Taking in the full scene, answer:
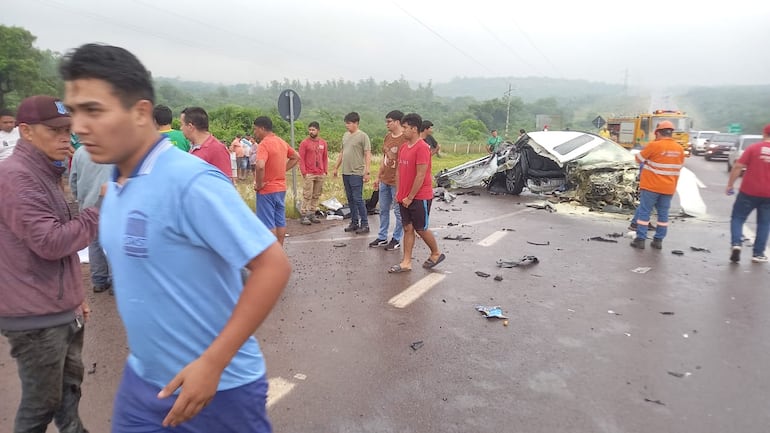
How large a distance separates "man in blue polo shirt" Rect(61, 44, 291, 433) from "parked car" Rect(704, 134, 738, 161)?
31.3 m

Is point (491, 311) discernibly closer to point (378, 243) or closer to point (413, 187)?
point (413, 187)

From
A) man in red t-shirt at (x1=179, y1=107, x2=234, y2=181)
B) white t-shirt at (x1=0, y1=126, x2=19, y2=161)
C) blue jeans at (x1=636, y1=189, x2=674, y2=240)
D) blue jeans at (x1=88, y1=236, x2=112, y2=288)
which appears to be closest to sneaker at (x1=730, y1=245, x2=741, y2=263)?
blue jeans at (x1=636, y1=189, x2=674, y2=240)

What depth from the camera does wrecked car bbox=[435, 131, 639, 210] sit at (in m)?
11.0

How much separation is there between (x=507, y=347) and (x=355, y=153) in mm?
4966

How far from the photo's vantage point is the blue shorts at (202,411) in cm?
147

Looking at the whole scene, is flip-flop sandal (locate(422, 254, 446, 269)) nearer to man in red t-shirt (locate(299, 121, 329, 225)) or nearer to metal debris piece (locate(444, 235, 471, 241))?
metal debris piece (locate(444, 235, 471, 241))

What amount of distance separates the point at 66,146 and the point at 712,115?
246 ft

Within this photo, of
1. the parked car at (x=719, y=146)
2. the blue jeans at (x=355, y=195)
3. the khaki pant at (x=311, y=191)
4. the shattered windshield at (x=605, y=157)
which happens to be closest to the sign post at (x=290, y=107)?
the khaki pant at (x=311, y=191)

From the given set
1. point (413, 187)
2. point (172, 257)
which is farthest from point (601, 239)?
point (172, 257)

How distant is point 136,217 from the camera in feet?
4.48

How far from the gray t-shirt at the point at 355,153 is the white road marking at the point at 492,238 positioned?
235cm

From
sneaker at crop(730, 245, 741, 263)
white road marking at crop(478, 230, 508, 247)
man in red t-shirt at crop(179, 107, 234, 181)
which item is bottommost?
white road marking at crop(478, 230, 508, 247)

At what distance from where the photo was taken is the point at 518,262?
672cm

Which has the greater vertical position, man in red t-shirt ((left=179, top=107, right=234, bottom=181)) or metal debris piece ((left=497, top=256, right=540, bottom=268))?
man in red t-shirt ((left=179, top=107, right=234, bottom=181))
